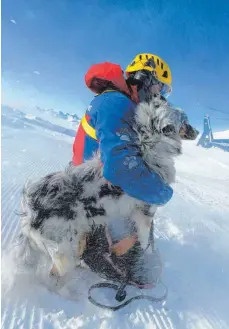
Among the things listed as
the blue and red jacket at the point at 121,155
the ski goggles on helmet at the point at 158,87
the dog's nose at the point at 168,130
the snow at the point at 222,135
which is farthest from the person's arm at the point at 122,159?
the snow at the point at 222,135

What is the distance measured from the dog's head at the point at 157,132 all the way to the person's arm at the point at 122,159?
7 centimetres

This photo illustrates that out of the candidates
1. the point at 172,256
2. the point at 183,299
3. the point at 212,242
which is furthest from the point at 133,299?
the point at 212,242

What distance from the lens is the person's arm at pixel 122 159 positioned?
7.37 feet

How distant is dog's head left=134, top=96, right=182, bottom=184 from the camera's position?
2271mm

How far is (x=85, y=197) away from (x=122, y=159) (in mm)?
438

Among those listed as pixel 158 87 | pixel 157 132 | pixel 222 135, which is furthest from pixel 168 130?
pixel 222 135

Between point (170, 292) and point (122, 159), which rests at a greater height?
point (122, 159)

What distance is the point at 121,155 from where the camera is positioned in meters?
2.24

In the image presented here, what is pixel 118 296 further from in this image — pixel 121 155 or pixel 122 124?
pixel 122 124

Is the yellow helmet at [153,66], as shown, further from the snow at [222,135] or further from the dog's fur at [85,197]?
the snow at [222,135]

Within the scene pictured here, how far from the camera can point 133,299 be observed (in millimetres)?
2541

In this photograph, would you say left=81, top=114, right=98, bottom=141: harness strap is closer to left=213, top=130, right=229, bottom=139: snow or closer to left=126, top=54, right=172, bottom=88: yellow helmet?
left=126, top=54, right=172, bottom=88: yellow helmet

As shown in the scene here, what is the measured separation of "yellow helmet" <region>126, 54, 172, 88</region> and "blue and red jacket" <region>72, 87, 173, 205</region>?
498mm

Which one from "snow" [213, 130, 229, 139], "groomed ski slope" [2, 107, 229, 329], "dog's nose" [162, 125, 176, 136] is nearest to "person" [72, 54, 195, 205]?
"dog's nose" [162, 125, 176, 136]
